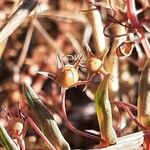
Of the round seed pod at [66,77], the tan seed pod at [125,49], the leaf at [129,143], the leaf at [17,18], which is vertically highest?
the leaf at [17,18]

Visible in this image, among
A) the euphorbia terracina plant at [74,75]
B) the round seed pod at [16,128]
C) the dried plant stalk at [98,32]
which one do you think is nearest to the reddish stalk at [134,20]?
the euphorbia terracina plant at [74,75]

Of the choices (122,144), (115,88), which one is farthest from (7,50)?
(122,144)

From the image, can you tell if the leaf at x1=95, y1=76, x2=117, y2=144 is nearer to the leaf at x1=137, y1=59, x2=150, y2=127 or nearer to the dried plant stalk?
the leaf at x1=137, y1=59, x2=150, y2=127

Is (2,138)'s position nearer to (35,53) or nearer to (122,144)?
(122,144)

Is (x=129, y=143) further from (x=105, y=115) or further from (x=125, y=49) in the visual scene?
(x=125, y=49)

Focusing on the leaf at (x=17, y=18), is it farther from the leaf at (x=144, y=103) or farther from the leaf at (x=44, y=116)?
the leaf at (x=144, y=103)

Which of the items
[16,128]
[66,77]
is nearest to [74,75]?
[66,77]

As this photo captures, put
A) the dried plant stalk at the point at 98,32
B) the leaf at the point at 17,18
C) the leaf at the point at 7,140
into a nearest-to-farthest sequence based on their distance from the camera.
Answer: the leaf at the point at 7,140, the leaf at the point at 17,18, the dried plant stalk at the point at 98,32
